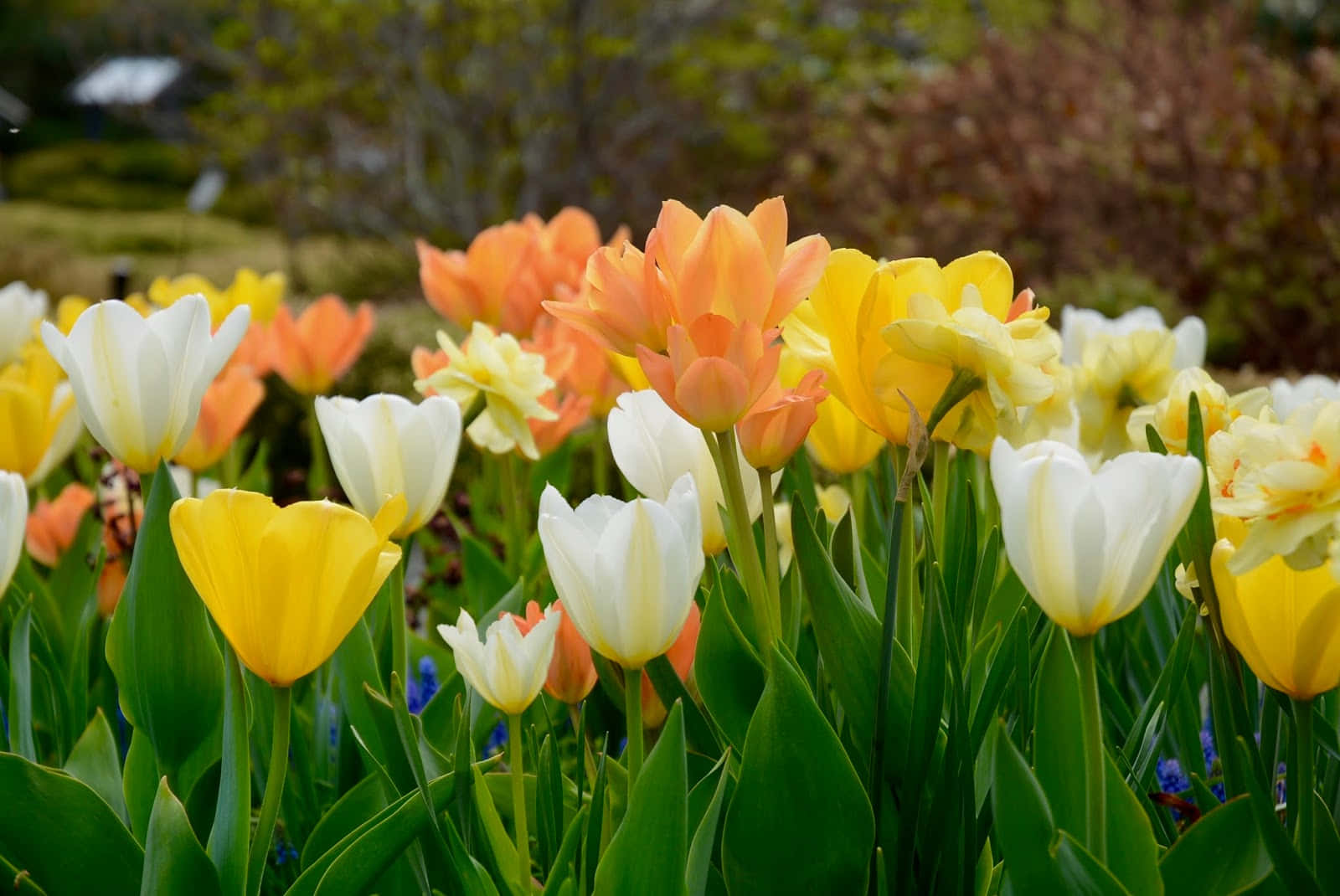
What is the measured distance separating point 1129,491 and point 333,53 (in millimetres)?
10405

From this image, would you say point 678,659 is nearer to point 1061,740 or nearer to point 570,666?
point 570,666

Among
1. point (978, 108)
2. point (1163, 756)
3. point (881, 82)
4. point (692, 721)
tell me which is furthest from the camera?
point (881, 82)

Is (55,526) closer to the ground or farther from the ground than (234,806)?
closer to the ground

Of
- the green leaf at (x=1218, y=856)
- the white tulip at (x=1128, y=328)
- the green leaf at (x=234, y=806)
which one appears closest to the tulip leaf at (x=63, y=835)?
the green leaf at (x=234, y=806)

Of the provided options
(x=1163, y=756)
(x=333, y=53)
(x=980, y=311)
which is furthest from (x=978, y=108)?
(x=980, y=311)

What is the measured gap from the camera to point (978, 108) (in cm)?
775

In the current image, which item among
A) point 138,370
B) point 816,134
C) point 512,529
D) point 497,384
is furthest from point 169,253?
point 138,370

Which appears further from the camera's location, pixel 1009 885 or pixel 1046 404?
pixel 1046 404

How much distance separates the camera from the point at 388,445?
1.20m

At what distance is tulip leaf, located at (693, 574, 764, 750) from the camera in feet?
3.68

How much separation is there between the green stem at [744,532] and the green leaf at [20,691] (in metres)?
0.67

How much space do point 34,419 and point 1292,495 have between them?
140 cm

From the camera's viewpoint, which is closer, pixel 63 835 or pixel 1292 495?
pixel 1292 495

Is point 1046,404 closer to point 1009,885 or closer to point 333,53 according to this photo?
point 1009,885
